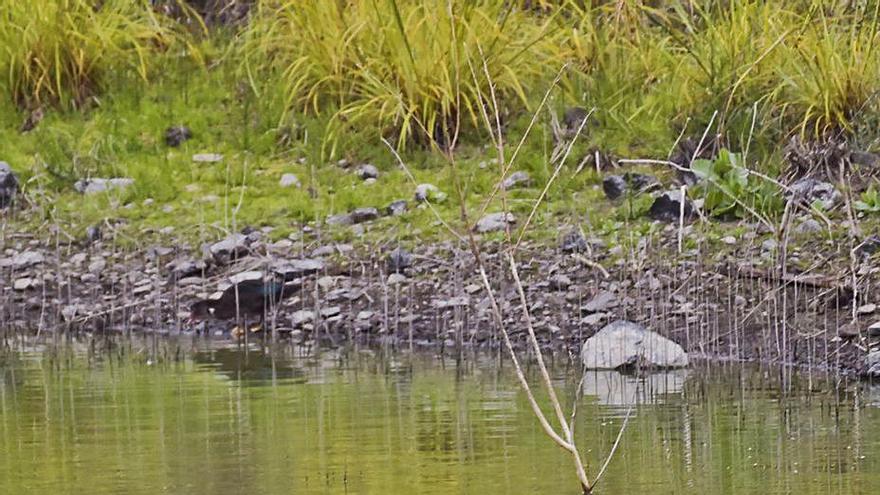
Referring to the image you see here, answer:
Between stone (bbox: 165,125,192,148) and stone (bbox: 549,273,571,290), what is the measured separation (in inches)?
179

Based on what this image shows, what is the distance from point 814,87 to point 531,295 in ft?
8.92

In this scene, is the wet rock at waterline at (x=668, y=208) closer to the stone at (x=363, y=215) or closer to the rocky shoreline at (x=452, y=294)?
the rocky shoreline at (x=452, y=294)

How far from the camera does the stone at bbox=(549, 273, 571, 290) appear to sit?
38.0ft

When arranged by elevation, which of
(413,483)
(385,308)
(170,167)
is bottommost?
(413,483)

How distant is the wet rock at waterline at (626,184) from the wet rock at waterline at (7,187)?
14.5 feet

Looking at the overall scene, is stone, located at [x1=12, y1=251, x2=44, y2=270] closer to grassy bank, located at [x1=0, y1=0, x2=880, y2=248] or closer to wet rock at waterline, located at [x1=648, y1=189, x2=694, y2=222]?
grassy bank, located at [x1=0, y1=0, x2=880, y2=248]

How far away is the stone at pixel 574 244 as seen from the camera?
39.7 ft

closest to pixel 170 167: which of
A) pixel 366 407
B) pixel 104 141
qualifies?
pixel 104 141

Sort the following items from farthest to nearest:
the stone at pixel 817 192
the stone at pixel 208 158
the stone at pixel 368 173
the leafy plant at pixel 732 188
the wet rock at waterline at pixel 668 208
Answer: the stone at pixel 208 158 < the stone at pixel 368 173 < the wet rock at waterline at pixel 668 208 < the stone at pixel 817 192 < the leafy plant at pixel 732 188

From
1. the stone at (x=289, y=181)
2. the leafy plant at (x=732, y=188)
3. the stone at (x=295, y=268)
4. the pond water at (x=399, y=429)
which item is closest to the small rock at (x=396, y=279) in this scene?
the stone at (x=295, y=268)

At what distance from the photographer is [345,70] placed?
1459 cm

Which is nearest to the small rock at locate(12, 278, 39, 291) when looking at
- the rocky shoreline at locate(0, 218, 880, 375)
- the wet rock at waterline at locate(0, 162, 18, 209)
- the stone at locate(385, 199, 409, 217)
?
the rocky shoreline at locate(0, 218, 880, 375)

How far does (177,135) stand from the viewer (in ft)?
50.0

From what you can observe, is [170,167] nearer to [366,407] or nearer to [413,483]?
[366,407]
